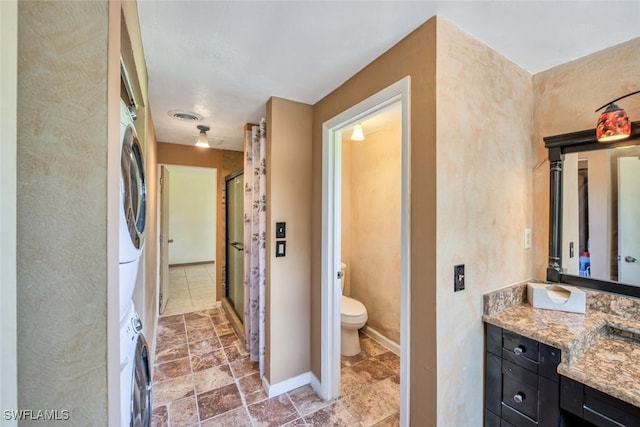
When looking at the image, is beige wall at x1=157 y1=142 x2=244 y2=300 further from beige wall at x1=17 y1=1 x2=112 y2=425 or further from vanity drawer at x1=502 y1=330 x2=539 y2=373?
vanity drawer at x1=502 y1=330 x2=539 y2=373

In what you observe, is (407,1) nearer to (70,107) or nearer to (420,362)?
(70,107)

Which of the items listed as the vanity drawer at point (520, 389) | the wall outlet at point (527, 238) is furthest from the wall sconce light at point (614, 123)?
the vanity drawer at point (520, 389)

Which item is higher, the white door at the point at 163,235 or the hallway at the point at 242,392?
the white door at the point at 163,235

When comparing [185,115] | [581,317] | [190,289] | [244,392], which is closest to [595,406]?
[581,317]

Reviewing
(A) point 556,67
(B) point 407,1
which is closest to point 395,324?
(A) point 556,67

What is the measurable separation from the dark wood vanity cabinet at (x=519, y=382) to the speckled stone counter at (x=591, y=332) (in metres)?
0.05

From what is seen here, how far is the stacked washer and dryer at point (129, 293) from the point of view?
826 mm

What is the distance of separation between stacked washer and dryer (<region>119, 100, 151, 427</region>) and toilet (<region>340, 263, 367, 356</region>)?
1.59m

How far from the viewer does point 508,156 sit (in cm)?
150

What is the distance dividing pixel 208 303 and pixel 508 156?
400 cm

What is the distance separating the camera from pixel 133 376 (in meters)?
0.96

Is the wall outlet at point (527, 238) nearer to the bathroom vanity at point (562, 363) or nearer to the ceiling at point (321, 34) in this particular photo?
the bathroom vanity at point (562, 363)

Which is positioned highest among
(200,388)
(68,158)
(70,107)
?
(70,107)

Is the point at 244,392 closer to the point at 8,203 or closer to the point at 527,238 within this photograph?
the point at 8,203
